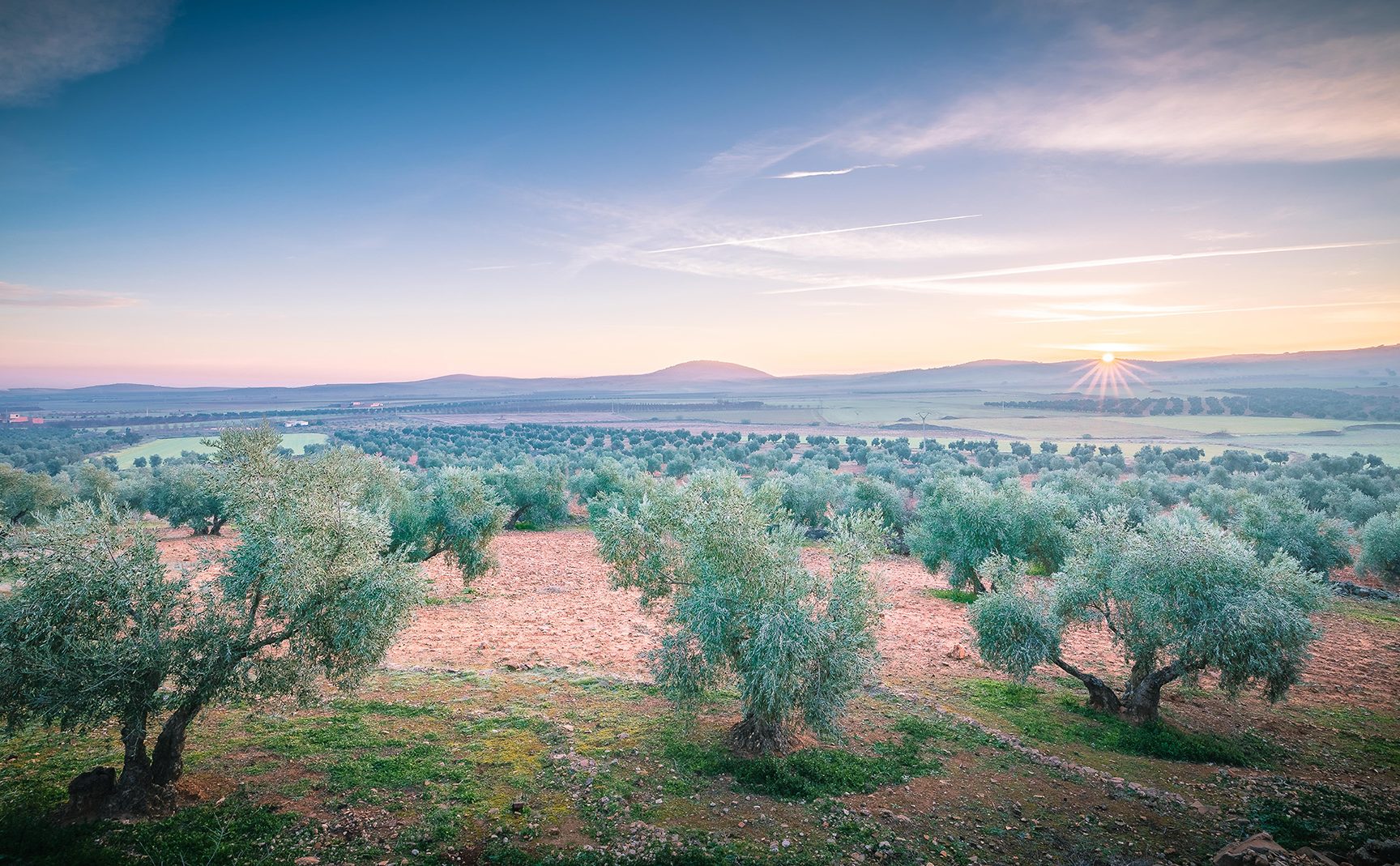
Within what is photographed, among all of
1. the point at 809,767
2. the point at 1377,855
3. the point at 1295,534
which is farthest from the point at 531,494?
the point at 1295,534

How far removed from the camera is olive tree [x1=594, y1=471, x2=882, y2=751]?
49.1 feet

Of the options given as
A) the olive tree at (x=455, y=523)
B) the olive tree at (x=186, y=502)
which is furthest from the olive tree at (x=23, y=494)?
the olive tree at (x=455, y=523)

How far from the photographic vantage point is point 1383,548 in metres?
40.4

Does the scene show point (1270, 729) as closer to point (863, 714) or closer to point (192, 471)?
point (863, 714)

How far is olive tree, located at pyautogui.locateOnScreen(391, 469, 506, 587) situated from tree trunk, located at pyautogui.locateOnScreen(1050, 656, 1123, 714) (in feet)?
96.1

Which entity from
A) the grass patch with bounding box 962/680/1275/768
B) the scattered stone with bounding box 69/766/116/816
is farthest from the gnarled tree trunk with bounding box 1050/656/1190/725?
the scattered stone with bounding box 69/766/116/816

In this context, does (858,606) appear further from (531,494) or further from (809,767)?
(531,494)

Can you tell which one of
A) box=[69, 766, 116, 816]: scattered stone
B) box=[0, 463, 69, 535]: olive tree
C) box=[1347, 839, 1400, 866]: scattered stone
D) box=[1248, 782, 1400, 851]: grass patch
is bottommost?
box=[1248, 782, 1400, 851]: grass patch

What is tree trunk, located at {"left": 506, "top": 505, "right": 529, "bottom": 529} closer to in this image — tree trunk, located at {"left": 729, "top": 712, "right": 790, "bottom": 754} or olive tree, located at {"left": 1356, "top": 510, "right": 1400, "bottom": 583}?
tree trunk, located at {"left": 729, "top": 712, "right": 790, "bottom": 754}

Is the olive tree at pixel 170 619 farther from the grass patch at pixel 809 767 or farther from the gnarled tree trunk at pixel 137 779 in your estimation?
the grass patch at pixel 809 767

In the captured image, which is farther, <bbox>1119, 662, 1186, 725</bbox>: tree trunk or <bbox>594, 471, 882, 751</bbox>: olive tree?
<bbox>1119, 662, 1186, 725</bbox>: tree trunk

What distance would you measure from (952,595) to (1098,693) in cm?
1853

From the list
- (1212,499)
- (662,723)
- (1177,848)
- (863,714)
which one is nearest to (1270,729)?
(1177,848)

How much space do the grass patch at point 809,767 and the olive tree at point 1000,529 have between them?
20.0 m
